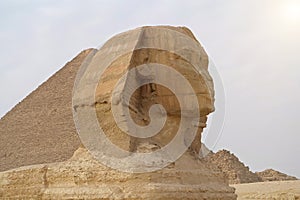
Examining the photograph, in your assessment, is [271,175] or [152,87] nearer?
[152,87]

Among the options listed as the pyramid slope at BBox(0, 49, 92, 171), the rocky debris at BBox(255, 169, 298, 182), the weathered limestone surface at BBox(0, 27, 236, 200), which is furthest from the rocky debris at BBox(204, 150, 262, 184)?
the weathered limestone surface at BBox(0, 27, 236, 200)

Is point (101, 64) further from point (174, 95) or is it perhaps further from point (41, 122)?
point (41, 122)

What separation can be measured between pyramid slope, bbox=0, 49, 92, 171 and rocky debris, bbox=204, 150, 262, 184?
12221 mm

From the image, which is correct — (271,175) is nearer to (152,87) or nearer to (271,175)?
(271,175)

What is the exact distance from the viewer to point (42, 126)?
36250 mm

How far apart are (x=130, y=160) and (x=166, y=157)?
15.5 inches

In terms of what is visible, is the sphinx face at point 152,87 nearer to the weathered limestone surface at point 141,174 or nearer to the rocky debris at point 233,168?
the weathered limestone surface at point 141,174

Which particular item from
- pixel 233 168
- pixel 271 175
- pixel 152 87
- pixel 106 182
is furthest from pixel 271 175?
pixel 106 182

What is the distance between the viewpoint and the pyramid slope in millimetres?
32531

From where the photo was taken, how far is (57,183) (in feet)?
17.2

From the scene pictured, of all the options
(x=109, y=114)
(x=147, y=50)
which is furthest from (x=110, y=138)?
(x=147, y=50)

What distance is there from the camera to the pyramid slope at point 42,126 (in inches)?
1281

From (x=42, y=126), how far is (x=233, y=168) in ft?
49.7

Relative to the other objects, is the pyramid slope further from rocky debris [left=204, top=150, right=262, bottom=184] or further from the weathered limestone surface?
the weathered limestone surface
